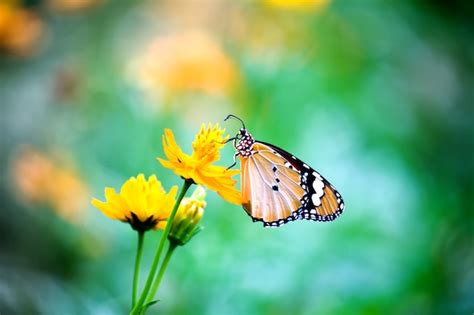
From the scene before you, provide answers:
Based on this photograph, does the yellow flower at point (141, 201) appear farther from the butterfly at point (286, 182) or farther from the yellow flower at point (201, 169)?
the butterfly at point (286, 182)

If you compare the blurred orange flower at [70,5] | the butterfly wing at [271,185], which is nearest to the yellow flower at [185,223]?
the butterfly wing at [271,185]

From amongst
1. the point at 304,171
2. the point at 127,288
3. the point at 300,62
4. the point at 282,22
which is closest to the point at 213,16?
the point at 282,22

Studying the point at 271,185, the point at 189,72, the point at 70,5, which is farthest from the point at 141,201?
the point at 70,5

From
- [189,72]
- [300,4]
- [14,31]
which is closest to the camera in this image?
[189,72]

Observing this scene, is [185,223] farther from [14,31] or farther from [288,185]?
[14,31]

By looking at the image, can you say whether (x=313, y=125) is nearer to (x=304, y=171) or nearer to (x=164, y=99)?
(x=164, y=99)

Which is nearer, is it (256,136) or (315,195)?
(315,195)

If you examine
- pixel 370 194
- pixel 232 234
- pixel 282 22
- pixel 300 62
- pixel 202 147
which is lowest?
pixel 202 147
